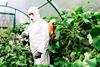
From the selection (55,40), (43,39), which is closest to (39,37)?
(43,39)

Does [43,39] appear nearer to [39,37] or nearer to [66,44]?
[39,37]

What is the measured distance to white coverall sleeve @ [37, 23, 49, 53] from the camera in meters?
4.93

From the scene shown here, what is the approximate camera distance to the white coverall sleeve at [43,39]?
4934mm

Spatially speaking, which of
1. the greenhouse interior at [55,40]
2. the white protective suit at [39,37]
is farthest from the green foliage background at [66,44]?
the white protective suit at [39,37]

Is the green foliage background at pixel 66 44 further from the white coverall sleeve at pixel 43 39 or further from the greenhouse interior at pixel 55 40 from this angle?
the white coverall sleeve at pixel 43 39

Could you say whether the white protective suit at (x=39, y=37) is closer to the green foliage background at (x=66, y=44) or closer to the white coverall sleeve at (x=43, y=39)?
the white coverall sleeve at (x=43, y=39)

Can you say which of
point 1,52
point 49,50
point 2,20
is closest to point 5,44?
point 1,52

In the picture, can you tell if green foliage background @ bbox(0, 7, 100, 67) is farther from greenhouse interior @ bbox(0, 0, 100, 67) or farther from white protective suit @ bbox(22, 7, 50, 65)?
white protective suit @ bbox(22, 7, 50, 65)

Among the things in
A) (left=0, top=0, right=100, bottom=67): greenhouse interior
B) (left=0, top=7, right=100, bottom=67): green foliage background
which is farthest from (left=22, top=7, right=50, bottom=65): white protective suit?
(left=0, top=7, right=100, bottom=67): green foliage background

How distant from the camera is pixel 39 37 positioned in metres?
4.95

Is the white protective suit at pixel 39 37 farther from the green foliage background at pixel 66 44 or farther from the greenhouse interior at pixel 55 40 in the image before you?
the green foliage background at pixel 66 44

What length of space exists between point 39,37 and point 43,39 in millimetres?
57

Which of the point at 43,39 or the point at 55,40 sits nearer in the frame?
the point at 43,39

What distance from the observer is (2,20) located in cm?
727
